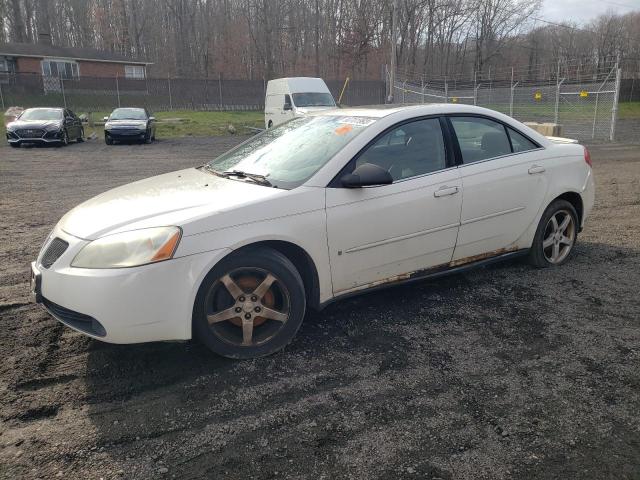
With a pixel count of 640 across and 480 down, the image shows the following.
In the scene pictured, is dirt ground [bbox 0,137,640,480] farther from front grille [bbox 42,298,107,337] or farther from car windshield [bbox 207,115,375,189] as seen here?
car windshield [bbox 207,115,375,189]

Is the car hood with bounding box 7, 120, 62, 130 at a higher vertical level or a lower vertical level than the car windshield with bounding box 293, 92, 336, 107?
lower

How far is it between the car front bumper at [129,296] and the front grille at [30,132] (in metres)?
18.2

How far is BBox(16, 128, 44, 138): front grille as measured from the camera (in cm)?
1872

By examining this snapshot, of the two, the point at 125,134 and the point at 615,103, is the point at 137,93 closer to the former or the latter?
the point at 125,134

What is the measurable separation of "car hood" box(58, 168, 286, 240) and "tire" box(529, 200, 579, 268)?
9.10 feet

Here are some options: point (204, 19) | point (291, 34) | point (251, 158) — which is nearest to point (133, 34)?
point (204, 19)

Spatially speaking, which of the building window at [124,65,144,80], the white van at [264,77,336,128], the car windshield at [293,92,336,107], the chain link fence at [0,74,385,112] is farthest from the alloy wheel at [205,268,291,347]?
the building window at [124,65,144,80]

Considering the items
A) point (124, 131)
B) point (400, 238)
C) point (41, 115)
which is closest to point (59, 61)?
point (41, 115)

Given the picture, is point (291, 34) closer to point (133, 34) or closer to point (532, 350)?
point (133, 34)

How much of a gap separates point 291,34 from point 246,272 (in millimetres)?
52741

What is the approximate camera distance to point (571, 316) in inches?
161

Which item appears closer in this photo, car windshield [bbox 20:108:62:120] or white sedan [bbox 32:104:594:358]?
white sedan [bbox 32:104:594:358]

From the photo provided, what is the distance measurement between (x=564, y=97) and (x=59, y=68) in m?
41.4

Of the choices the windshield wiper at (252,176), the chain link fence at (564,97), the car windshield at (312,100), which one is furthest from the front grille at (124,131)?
the windshield wiper at (252,176)
